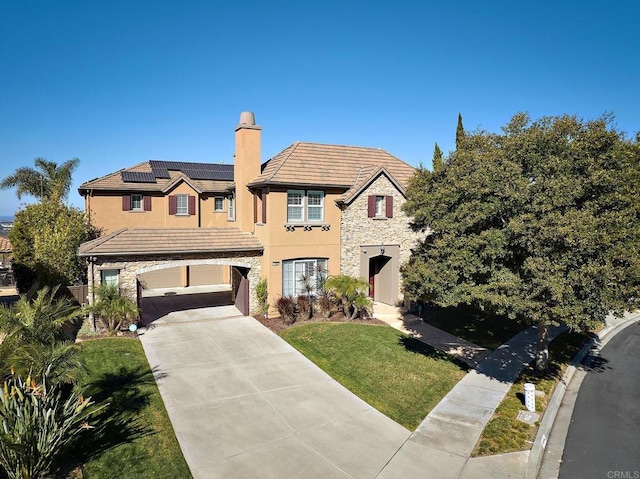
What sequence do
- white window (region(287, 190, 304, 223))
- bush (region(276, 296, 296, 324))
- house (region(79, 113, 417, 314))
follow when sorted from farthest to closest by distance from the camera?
white window (region(287, 190, 304, 223)) < bush (region(276, 296, 296, 324)) < house (region(79, 113, 417, 314))

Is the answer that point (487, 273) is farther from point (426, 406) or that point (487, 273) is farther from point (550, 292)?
point (426, 406)

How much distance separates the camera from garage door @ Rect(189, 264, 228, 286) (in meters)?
28.5

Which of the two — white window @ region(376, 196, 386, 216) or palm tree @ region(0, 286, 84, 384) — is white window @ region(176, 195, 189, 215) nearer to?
white window @ region(376, 196, 386, 216)

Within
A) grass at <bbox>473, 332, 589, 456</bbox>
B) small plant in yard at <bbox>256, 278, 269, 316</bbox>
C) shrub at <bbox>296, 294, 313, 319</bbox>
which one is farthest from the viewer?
small plant in yard at <bbox>256, 278, 269, 316</bbox>

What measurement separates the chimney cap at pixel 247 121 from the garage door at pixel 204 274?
35.4 ft

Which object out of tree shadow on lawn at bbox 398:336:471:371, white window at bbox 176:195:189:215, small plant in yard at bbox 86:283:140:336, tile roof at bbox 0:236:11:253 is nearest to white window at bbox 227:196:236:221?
white window at bbox 176:195:189:215

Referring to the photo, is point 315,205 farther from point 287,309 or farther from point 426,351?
point 426,351

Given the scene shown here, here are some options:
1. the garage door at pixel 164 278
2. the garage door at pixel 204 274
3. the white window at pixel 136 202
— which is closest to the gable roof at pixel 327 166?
the garage door at pixel 204 274

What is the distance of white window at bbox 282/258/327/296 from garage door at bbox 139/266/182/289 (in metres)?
10.4

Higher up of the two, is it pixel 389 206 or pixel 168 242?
pixel 389 206

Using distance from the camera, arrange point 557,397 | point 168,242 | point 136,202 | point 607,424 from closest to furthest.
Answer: point 607,424 < point 557,397 < point 168,242 < point 136,202

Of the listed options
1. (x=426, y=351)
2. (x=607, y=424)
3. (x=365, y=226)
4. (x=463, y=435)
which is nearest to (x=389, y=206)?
(x=365, y=226)

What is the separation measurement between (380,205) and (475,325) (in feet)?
24.1

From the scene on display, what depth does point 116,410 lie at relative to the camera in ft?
36.0
